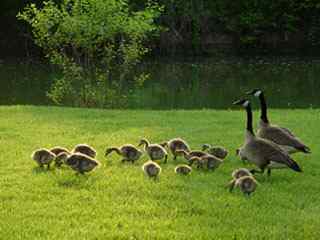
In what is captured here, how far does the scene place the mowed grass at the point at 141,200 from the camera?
6473 millimetres

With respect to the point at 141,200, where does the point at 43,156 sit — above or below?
above

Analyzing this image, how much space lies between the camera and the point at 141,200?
7504 millimetres

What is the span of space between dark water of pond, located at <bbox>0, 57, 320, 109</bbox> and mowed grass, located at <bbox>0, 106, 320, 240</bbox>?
11.8 metres

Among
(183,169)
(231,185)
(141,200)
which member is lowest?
(141,200)

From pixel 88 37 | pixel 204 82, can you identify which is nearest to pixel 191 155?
pixel 88 37

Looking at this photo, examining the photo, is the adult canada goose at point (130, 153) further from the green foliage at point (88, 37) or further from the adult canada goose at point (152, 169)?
the green foliage at point (88, 37)

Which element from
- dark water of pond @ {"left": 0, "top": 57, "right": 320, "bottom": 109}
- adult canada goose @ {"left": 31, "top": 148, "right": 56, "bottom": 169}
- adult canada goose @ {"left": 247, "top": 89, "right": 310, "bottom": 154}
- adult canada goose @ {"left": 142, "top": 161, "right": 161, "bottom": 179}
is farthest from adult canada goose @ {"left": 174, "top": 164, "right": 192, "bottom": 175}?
dark water of pond @ {"left": 0, "top": 57, "right": 320, "bottom": 109}

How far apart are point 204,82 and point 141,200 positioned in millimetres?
23204

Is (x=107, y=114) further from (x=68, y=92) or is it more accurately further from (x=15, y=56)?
(x=15, y=56)

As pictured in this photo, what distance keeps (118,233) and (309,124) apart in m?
8.45

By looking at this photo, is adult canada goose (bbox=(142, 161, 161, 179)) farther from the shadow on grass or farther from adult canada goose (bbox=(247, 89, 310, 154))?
adult canada goose (bbox=(247, 89, 310, 154))

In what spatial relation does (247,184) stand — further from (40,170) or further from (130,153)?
(40,170)

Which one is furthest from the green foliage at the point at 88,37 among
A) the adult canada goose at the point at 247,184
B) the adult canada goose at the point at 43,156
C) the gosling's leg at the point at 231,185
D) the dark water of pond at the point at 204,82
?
the adult canada goose at the point at 247,184

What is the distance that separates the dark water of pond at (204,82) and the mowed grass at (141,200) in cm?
1180
